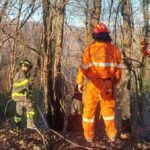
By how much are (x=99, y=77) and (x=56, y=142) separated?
3.60 feet

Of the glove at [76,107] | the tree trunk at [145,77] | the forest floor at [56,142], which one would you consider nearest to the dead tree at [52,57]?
the glove at [76,107]

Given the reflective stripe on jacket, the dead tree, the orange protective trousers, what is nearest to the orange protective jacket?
the orange protective trousers

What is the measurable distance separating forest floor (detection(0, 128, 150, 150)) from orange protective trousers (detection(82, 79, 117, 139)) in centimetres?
19

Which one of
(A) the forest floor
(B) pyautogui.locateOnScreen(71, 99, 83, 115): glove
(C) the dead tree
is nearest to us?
(A) the forest floor

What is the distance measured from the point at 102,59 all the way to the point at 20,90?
2.27 meters

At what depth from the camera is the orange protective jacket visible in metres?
5.70

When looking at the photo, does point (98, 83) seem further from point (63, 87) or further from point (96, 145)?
point (63, 87)

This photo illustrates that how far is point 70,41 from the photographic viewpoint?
8.85m

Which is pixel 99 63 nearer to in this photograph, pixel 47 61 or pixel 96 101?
pixel 96 101

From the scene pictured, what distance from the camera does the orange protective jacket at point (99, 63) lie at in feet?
18.7

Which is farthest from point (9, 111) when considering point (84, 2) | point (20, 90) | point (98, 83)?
point (98, 83)

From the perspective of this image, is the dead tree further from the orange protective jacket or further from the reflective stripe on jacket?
the orange protective jacket

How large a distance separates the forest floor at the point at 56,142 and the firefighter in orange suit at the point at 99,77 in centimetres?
19

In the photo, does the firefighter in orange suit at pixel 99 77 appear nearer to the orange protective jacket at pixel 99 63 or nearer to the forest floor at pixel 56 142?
the orange protective jacket at pixel 99 63
